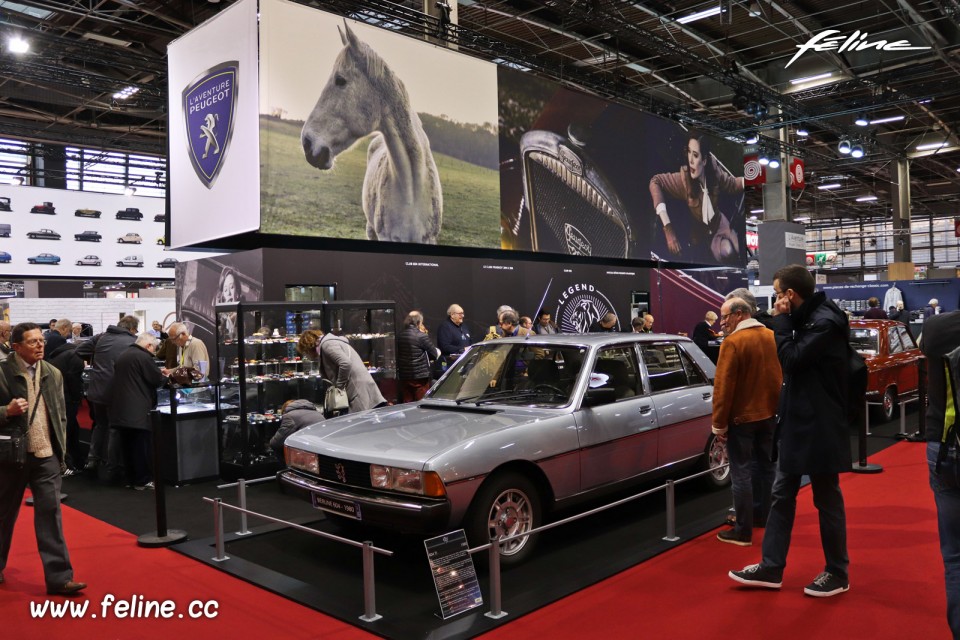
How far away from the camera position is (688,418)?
5664 mm

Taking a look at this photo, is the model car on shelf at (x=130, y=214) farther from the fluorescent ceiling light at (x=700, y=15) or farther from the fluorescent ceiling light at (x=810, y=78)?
the fluorescent ceiling light at (x=810, y=78)

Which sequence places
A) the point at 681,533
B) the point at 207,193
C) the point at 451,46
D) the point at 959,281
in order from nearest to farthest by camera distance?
the point at 681,533 → the point at 207,193 → the point at 451,46 → the point at 959,281

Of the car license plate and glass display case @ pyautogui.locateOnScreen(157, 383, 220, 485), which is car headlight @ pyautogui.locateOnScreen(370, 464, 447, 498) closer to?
the car license plate

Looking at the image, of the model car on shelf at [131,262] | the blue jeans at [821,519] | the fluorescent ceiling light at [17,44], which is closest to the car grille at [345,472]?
the blue jeans at [821,519]

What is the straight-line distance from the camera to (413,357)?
349 inches

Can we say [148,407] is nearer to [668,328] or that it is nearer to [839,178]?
[668,328]

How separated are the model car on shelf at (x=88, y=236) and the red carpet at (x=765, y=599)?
1962cm

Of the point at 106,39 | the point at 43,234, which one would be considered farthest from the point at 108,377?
the point at 43,234

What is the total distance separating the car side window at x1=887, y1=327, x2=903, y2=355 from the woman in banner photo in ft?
24.9

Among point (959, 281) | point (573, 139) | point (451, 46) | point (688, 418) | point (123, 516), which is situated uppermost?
point (451, 46)

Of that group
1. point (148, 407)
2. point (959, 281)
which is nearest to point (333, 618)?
point (148, 407)

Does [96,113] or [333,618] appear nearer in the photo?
[333,618]

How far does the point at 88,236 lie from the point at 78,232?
0.26 m

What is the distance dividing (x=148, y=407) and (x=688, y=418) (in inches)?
195
